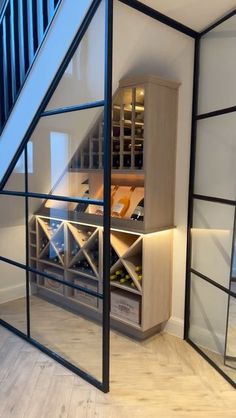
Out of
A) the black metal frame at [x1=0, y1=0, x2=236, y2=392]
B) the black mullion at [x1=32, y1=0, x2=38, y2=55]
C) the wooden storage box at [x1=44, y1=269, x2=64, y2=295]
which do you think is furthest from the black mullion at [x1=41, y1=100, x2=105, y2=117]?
the wooden storage box at [x1=44, y1=269, x2=64, y2=295]

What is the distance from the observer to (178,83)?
2.49 metres

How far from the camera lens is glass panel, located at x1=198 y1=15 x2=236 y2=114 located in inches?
84.5

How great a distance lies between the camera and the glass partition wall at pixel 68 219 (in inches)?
77.1

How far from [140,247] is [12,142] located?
129 centimetres

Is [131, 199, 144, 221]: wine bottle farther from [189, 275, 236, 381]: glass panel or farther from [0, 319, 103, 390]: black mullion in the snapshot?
[0, 319, 103, 390]: black mullion

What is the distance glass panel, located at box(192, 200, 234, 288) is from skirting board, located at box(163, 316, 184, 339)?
506 mm

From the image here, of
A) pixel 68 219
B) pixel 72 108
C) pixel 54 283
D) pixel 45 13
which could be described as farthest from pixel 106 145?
pixel 54 283

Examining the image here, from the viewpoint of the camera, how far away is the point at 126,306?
2.61 meters

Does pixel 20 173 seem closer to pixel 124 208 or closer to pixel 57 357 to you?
pixel 124 208

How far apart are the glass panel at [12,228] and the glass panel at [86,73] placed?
2.96ft

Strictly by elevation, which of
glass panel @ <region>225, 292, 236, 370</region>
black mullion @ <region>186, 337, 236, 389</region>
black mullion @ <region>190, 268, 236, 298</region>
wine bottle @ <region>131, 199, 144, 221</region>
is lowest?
black mullion @ <region>186, 337, 236, 389</region>

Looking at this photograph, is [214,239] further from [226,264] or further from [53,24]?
[53,24]

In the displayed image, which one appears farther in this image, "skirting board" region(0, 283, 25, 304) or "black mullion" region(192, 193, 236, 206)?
"skirting board" region(0, 283, 25, 304)

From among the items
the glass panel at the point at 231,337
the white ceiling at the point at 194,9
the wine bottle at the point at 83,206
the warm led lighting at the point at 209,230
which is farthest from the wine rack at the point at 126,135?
the glass panel at the point at 231,337
